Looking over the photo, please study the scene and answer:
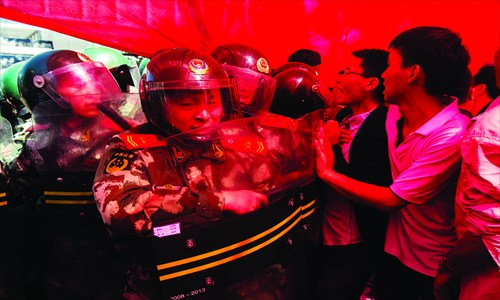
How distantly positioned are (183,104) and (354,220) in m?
1.25

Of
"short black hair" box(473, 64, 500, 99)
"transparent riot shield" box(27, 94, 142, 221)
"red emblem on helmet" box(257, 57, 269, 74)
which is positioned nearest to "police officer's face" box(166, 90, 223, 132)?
"transparent riot shield" box(27, 94, 142, 221)

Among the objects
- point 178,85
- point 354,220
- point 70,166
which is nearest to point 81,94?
point 70,166

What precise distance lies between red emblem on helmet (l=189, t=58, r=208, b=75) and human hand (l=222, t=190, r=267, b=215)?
585mm

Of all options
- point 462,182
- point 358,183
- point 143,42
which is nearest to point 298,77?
point 358,183

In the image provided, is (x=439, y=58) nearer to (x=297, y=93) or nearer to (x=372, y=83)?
(x=372, y=83)

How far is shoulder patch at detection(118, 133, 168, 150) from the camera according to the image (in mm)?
1264

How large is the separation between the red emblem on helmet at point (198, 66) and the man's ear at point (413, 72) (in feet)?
3.42

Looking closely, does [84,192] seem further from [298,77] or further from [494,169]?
[494,169]

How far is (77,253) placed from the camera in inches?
72.9

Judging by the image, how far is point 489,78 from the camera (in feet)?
9.93

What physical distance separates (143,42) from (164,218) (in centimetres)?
158

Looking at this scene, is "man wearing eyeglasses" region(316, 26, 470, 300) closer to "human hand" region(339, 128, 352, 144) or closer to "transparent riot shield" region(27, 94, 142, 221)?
"human hand" region(339, 128, 352, 144)

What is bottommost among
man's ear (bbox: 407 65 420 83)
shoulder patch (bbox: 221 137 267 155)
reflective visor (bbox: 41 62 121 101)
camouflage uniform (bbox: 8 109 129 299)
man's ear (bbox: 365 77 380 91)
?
camouflage uniform (bbox: 8 109 129 299)

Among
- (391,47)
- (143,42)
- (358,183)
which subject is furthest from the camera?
(143,42)
